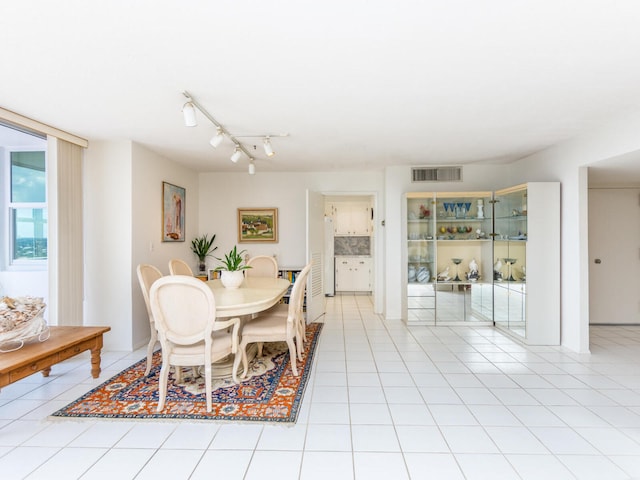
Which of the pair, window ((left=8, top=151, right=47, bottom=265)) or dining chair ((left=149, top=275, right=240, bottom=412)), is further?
window ((left=8, top=151, right=47, bottom=265))

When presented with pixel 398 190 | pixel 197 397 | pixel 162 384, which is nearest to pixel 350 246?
pixel 398 190

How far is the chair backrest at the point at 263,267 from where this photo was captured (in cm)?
460

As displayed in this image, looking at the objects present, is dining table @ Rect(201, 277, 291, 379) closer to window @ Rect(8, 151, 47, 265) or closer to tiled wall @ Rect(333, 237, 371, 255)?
window @ Rect(8, 151, 47, 265)

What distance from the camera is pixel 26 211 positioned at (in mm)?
3947

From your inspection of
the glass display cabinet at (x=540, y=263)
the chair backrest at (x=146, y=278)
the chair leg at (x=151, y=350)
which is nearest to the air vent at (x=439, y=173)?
the glass display cabinet at (x=540, y=263)

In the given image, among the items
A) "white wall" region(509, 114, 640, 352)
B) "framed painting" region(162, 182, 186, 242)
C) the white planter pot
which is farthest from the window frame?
"white wall" region(509, 114, 640, 352)

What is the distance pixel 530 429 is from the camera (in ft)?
7.22

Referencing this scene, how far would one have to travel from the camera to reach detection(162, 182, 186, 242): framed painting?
446 centimetres

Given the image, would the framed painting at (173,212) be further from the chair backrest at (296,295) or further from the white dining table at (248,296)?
the chair backrest at (296,295)

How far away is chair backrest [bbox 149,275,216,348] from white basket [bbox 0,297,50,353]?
39.3 inches

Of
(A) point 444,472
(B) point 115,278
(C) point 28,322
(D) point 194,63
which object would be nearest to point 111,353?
(B) point 115,278

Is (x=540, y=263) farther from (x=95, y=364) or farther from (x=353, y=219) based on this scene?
(x=95, y=364)

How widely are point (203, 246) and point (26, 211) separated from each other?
2231 mm

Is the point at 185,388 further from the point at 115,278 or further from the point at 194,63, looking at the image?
the point at 194,63
